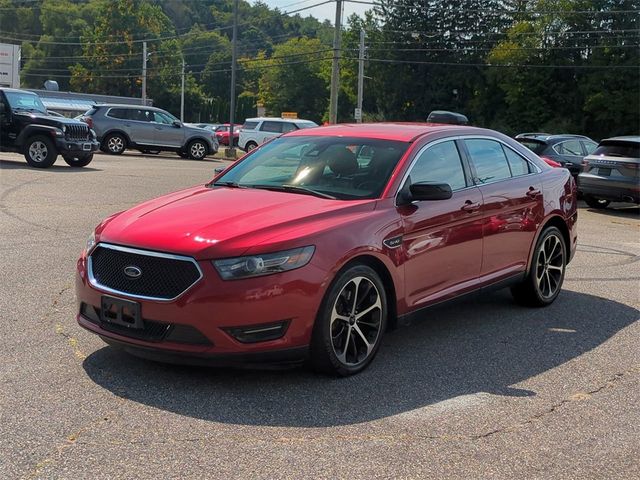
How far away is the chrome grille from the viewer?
431 cm

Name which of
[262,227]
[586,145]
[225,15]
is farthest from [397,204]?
[225,15]

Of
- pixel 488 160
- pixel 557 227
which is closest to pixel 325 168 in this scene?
pixel 488 160

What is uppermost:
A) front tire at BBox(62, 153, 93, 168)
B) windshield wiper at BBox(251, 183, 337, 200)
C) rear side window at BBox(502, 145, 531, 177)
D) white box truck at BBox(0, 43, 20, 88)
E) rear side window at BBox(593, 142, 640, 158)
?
white box truck at BBox(0, 43, 20, 88)

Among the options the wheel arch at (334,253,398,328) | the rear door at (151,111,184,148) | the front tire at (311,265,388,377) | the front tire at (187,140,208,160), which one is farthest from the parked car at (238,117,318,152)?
the front tire at (311,265,388,377)

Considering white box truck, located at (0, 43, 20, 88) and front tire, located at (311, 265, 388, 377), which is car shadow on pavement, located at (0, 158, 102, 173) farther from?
white box truck, located at (0, 43, 20, 88)

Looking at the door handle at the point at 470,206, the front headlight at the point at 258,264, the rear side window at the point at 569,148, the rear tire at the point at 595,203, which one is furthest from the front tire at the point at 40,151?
the front headlight at the point at 258,264

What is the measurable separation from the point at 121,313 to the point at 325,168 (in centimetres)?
188

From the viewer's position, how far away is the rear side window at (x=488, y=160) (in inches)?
244

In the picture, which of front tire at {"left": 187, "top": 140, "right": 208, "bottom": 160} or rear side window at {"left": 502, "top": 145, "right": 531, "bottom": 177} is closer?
rear side window at {"left": 502, "top": 145, "right": 531, "bottom": 177}

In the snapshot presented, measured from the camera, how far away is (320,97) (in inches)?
4200

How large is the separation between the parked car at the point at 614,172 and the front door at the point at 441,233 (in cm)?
1058

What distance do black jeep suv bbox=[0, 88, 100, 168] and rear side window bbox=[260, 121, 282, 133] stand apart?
13.4 m

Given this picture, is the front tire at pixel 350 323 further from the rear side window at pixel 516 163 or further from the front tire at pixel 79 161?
the front tire at pixel 79 161

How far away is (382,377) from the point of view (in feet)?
15.9
